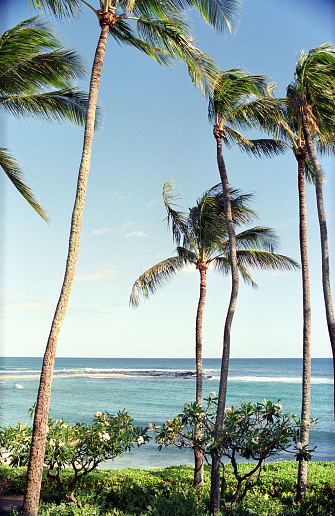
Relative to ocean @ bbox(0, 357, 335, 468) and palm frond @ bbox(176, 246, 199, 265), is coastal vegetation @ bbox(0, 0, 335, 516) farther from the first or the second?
ocean @ bbox(0, 357, 335, 468)

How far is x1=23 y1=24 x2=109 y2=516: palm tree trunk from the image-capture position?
561 cm

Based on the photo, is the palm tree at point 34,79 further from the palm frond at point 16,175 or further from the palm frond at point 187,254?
the palm frond at point 187,254

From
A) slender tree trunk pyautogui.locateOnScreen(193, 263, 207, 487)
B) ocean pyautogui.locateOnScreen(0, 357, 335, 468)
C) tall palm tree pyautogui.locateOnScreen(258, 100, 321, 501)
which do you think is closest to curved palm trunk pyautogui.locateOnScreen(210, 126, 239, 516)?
tall palm tree pyautogui.locateOnScreen(258, 100, 321, 501)

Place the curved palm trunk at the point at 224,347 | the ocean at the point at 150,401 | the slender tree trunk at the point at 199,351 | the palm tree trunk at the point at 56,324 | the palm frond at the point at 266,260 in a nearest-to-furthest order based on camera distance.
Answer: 1. the palm tree trunk at the point at 56,324
2. the curved palm trunk at the point at 224,347
3. the slender tree trunk at the point at 199,351
4. the palm frond at the point at 266,260
5. the ocean at the point at 150,401

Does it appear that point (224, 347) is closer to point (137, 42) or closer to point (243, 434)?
point (243, 434)

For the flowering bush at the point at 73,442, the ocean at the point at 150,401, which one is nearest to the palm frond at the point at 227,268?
the flowering bush at the point at 73,442

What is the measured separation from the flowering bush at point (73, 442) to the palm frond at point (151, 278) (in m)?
5.04

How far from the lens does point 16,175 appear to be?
8.32 m

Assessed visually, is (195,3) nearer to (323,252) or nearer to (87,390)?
(323,252)

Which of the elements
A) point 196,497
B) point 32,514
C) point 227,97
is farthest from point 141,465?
point 227,97

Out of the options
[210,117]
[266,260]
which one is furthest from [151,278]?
[210,117]

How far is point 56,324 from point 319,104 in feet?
19.3

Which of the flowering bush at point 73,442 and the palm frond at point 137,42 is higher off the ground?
the palm frond at point 137,42

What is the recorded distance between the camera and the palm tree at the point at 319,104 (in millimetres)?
7027
